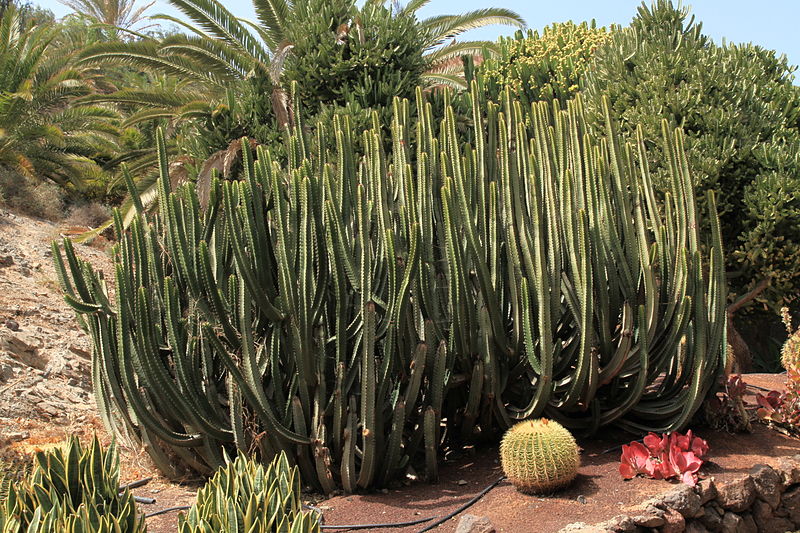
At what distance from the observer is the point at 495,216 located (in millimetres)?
4781

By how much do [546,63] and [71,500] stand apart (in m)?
6.70

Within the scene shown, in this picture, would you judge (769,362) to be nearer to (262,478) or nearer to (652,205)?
(652,205)

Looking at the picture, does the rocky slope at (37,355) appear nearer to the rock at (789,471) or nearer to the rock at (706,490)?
the rock at (706,490)

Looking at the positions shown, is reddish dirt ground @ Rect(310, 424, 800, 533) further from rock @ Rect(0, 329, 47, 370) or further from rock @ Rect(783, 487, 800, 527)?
rock @ Rect(0, 329, 47, 370)

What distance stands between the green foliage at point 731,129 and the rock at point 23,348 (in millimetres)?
6176

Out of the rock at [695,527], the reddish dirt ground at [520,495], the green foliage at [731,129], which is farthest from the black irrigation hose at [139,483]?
the green foliage at [731,129]

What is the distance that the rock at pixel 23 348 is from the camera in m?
8.02

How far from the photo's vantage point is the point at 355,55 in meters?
7.68

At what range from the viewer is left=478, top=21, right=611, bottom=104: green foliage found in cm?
809

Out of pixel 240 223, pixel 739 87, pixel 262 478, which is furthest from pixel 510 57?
pixel 262 478

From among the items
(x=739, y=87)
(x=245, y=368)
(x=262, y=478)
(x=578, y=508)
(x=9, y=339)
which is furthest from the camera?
(x=9, y=339)

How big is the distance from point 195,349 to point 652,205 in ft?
9.99

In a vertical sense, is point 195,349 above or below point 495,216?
below

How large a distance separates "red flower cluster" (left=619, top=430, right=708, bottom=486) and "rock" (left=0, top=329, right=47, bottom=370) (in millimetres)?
6294
